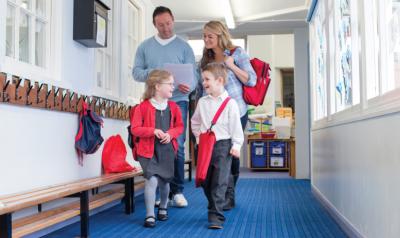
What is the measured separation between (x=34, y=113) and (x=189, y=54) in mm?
1689

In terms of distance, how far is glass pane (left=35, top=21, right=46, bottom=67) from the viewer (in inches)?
119

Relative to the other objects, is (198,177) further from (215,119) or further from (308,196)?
(308,196)

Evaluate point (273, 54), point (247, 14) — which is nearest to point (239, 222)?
point (247, 14)

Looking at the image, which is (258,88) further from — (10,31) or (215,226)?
(10,31)

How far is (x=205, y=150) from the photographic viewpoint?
3109 millimetres

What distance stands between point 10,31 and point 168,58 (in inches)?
62.1

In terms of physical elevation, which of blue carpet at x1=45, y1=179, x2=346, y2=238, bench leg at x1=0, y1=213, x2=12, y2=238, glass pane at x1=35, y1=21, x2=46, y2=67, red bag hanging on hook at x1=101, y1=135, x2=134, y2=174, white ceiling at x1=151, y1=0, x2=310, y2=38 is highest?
white ceiling at x1=151, y1=0, x2=310, y2=38

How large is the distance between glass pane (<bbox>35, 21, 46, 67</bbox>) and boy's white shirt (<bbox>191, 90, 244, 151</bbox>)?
105 centimetres

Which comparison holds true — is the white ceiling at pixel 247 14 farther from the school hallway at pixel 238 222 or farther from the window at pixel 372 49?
the window at pixel 372 49

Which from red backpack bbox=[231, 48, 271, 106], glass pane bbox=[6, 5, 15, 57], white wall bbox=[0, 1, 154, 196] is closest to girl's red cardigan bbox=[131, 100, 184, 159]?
white wall bbox=[0, 1, 154, 196]

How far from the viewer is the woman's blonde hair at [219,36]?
3.59 metres

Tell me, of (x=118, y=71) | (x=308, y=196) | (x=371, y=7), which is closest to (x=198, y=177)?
(x=371, y=7)

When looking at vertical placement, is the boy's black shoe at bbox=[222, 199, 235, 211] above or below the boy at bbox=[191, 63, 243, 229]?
below

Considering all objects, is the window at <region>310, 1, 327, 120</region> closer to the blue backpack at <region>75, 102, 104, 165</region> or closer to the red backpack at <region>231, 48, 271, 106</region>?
the red backpack at <region>231, 48, 271, 106</region>
